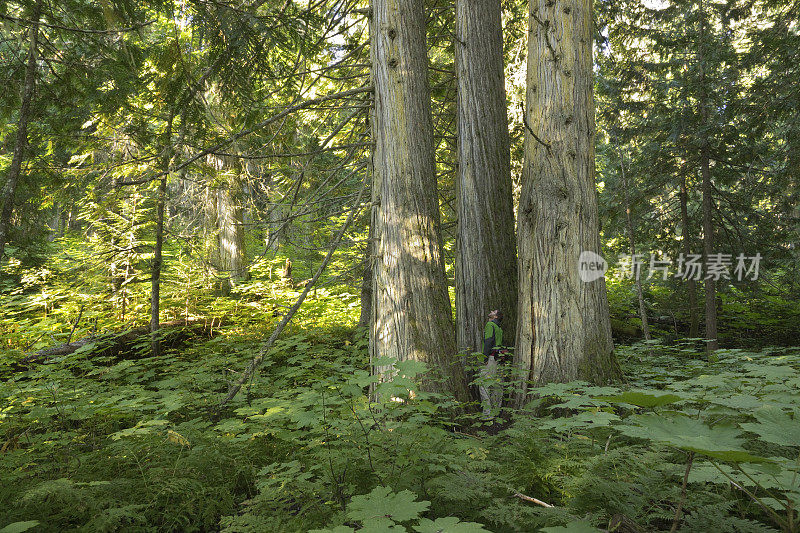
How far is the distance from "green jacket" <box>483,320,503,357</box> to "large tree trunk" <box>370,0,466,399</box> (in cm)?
54

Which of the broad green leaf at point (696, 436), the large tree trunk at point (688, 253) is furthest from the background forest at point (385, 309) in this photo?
the large tree trunk at point (688, 253)

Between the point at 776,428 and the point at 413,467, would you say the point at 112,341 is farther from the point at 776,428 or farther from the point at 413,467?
the point at 776,428

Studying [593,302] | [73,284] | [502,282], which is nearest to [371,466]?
[593,302]

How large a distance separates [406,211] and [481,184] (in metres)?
1.48

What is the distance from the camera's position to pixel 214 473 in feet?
8.52

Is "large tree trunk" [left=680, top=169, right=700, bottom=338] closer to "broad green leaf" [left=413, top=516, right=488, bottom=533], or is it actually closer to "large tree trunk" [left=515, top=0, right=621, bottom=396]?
"large tree trunk" [left=515, top=0, right=621, bottom=396]

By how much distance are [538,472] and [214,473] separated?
192 cm

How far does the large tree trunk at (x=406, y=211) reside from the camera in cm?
407

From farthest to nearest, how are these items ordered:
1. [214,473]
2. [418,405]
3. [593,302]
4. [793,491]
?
[593,302] → [418,405] → [214,473] → [793,491]

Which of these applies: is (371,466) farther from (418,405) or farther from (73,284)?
(73,284)

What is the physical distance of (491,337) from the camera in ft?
15.3

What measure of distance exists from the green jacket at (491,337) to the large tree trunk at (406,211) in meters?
0.54

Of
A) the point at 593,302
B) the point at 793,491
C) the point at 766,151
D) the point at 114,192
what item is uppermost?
the point at 766,151

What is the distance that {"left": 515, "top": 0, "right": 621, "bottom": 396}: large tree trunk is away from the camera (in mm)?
3838
